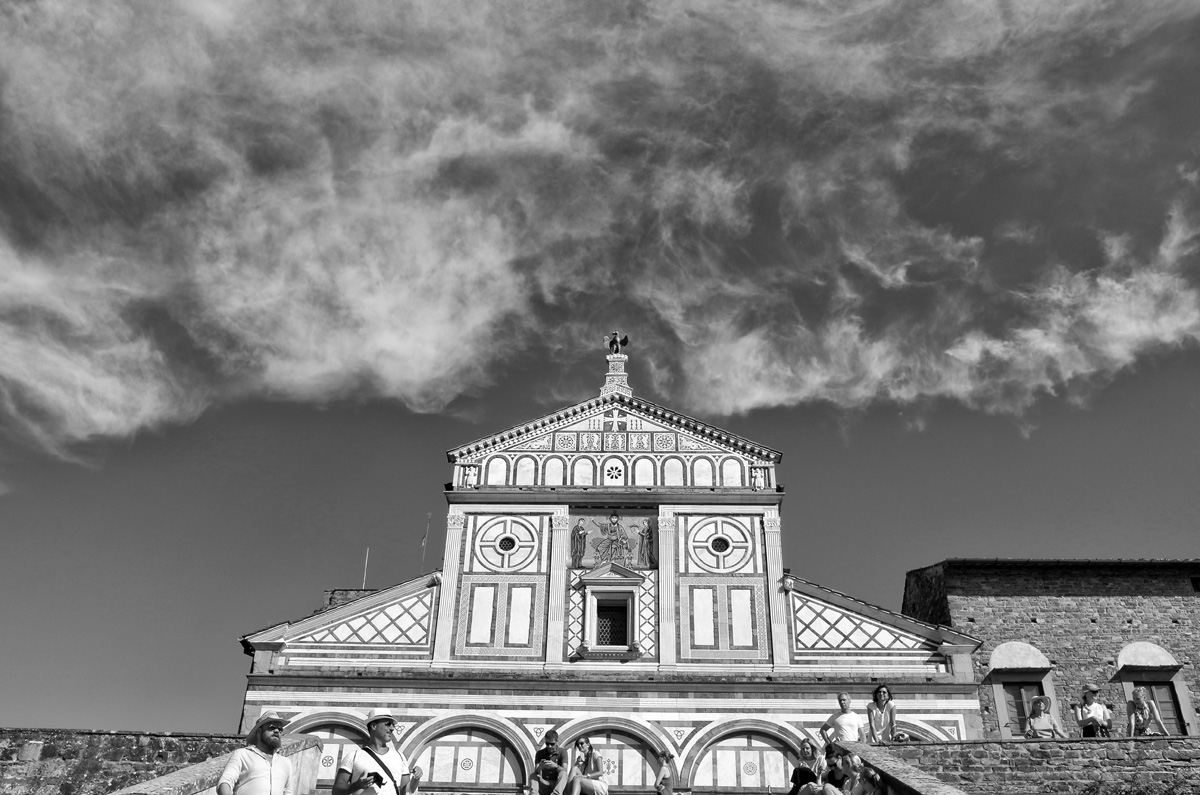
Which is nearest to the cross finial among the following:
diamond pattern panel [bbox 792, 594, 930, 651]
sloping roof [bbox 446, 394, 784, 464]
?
sloping roof [bbox 446, 394, 784, 464]

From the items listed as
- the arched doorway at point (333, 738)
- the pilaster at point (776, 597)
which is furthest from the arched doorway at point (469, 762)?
the pilaster at point (776, 597)

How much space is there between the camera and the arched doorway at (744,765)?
20078 millimetres

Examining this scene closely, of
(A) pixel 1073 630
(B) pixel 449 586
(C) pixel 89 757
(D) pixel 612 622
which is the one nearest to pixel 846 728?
(D) pixel 612 622

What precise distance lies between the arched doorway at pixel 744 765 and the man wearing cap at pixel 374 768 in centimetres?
1404

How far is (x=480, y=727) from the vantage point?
2075 centimetres

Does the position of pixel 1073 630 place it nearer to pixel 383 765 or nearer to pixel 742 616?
pixel 742 616

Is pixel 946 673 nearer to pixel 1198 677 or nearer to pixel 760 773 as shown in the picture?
pixel 760 773

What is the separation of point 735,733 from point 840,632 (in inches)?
142

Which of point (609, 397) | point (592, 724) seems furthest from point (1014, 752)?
point (609, 397)

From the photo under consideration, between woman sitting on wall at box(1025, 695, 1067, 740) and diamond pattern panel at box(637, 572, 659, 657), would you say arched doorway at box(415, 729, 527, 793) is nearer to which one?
diamond pattern panel at box(637, 572, 659, 657)

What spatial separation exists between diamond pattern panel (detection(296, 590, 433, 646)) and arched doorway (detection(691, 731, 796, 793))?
23.3ft

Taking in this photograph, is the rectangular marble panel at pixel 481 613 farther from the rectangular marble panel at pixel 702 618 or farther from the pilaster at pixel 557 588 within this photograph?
the rectangular marble panel at pixel 702 618

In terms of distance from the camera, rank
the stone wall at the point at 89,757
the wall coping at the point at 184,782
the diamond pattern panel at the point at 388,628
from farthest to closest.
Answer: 1. the diamond pattern panel at the point at 388,628
2. the stone wall at the point at 89,757
3. the wall coping at the point at 184,782

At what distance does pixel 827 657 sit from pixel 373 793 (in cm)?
1633
